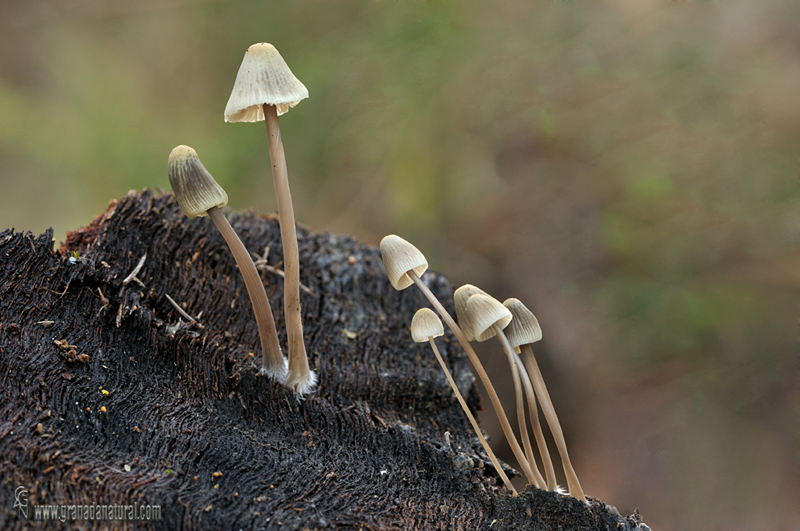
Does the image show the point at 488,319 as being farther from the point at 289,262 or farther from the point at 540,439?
the point at 289,262

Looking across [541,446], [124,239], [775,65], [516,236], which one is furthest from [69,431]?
[775,65]

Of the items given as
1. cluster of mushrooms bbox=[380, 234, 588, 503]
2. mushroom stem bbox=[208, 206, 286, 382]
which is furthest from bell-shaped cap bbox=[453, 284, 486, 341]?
mushroom stem bbox=[208, 206, 286, 382]

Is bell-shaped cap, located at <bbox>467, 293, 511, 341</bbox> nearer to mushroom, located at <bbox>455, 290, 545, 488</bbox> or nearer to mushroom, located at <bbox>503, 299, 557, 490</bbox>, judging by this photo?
mushroom, located at <bbox>455, 290, 545, 488</bbox>

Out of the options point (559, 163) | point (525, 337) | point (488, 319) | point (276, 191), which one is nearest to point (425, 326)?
point (488, 319)

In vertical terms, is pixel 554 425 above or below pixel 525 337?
below

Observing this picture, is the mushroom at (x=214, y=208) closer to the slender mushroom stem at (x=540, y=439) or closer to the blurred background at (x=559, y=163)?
the slender mushroom stem at (x=540, y=439)

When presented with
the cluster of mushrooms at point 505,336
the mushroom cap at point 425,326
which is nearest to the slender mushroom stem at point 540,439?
the cluster of mushrooms at point 505,336

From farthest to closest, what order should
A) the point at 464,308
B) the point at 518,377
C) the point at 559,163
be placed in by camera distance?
the point at 559,163 < the point at 518,377 < the point at 464,308

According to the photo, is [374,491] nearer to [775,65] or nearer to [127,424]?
[127,424]
